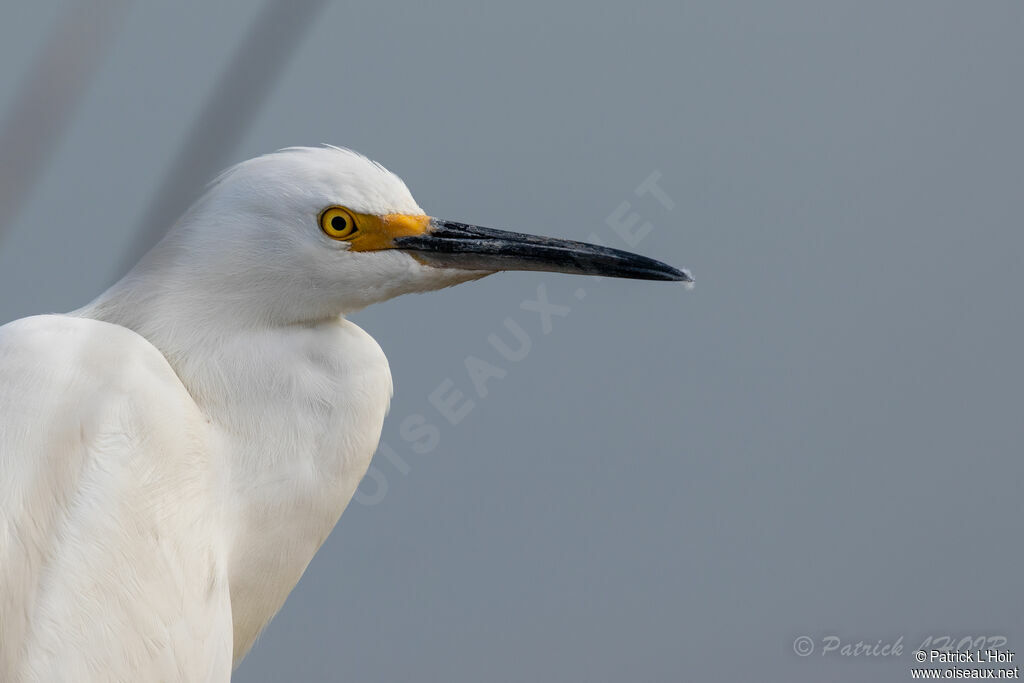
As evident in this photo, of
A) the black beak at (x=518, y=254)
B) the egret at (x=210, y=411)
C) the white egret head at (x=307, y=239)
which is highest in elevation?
the black beak at (x=518, y=254)

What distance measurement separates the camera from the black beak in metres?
1.27

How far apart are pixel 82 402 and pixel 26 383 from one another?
6cm

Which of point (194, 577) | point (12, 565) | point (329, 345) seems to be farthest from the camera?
point (329, 345)

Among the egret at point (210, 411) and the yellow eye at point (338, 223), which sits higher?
the yellow eye at point (338, 223)

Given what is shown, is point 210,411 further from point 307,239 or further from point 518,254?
point 518,254

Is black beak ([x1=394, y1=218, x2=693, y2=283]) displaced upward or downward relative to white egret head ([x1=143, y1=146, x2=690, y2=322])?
upward

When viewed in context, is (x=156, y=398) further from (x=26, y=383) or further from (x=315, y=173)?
(x=315, y=173)

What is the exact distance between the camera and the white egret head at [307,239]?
119 cm

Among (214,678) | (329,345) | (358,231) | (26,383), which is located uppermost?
(358,231)

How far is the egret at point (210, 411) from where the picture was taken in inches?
41.8

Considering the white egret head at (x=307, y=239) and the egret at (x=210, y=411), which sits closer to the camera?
the egret at (x=210, y=411)

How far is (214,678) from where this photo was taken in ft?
3.81

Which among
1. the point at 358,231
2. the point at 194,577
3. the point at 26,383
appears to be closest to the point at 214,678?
the point at 194,577

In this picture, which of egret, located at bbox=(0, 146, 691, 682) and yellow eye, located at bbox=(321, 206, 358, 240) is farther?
yellow eye, located at bbox=(321, 206, 358, 240)
